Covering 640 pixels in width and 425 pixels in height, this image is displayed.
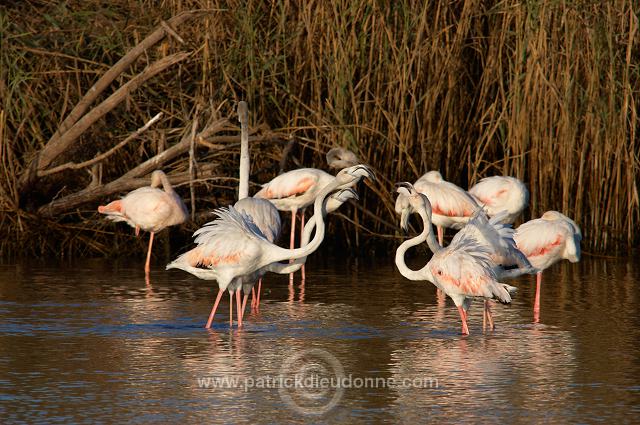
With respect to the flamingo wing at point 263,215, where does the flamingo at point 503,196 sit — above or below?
above

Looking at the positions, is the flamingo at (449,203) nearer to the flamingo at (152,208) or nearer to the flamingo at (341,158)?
the flamingo at (341,158)

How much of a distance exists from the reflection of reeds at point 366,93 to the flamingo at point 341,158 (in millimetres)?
601

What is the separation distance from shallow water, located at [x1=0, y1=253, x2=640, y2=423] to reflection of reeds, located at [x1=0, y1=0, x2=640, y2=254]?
2013mm

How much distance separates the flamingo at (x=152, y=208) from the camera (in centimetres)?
1191

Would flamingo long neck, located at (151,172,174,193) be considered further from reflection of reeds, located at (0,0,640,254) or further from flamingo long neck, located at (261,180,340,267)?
flamingo long neck, located at (261,180,340,267)

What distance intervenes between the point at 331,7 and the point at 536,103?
2540 millimetres

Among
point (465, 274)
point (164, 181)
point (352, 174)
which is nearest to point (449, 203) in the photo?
point (352, 174)

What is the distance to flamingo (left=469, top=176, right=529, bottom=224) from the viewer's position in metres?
11.6

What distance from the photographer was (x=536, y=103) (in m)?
12.8

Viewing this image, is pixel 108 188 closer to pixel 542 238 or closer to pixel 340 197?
pixel 340 197

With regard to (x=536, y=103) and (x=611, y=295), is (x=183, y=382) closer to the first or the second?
(x=611, y=295)

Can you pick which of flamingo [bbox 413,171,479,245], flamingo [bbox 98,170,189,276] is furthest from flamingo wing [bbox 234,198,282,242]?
flamingo [bbox 98,170,189,276]

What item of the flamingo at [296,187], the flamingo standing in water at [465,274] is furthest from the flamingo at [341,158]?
the flamingo standing in water at [465,274]

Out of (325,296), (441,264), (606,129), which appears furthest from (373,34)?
(441,264)
